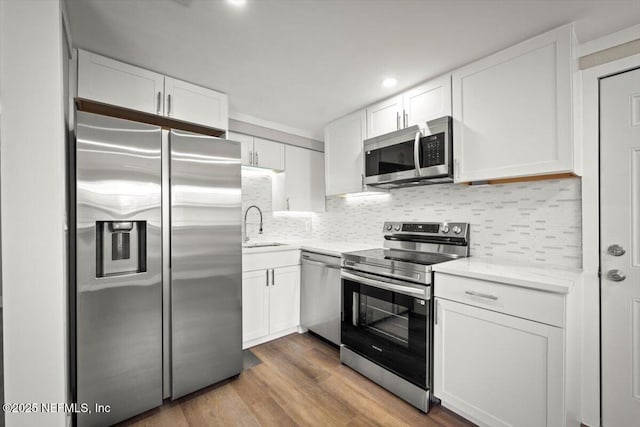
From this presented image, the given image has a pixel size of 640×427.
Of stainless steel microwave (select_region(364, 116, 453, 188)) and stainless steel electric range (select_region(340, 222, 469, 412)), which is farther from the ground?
stainless steel microwave (select_region(364, 116, 453, 188))

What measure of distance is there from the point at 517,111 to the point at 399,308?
149 cm

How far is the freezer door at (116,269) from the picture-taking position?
1588 millimetres

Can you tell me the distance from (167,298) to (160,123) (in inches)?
55.2

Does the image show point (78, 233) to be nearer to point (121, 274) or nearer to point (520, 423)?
point (121, 274)

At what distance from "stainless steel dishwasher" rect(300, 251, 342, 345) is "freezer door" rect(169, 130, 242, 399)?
2.78ft

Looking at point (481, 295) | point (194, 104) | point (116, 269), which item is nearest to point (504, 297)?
point (481, 295)

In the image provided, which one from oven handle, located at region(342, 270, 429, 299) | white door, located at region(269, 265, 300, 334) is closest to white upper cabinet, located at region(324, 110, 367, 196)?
oven handle, located at region(342, 270, 429, 299)

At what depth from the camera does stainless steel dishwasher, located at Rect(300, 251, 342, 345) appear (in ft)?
8.43

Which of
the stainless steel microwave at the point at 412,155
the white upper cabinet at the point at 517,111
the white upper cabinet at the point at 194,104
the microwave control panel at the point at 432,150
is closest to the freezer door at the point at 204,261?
the white upper cabinet at the point at 194,104

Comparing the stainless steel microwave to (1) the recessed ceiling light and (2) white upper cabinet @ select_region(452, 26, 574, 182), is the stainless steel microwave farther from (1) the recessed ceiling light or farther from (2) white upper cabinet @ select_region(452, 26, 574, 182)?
(1) the recessed ceiling light

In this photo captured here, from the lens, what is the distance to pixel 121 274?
1746mm

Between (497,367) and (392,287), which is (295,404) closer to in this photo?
(392,287)

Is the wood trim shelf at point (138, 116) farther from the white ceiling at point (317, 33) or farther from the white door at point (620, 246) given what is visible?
the white door at point (620, 246)

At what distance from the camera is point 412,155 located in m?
2.21
